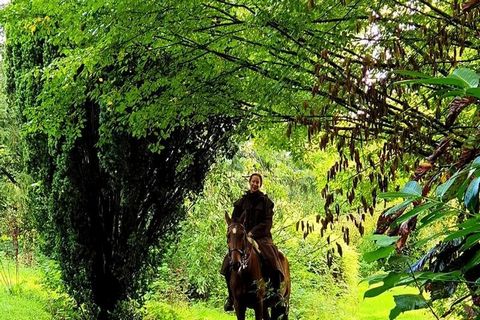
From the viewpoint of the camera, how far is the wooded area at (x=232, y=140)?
125cm

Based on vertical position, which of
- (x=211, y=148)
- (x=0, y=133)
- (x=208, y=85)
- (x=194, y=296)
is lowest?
(x=194, y=296)

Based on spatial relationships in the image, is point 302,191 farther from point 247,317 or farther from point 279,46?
point 279,46

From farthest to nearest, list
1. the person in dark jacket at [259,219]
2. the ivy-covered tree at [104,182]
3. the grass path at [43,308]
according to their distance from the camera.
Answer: the grass path at [43,308], the ivy-covered tree at [104,182], the person in dark jacket at [259,219]

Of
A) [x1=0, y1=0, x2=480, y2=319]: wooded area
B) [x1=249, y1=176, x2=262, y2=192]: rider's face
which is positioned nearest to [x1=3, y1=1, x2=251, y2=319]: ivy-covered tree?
[x1=0, y1=0, x2=480, y2=319]: wooded area

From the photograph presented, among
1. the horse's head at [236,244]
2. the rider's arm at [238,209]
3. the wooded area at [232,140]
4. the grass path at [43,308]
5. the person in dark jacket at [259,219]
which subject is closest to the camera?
the wooded area at [232,140]

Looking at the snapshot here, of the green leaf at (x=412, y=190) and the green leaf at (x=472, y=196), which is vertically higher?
the green leaf at (x=472, y=196)

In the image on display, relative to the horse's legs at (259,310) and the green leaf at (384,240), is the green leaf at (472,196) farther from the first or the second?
the horse's legs at (259,310)

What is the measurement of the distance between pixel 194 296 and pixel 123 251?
576cm

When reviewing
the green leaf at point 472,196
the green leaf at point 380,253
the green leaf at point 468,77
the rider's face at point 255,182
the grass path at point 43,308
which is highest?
the green leaf at point 468,77

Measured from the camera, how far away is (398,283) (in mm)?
892

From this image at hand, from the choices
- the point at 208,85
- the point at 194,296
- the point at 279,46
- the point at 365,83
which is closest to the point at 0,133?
the point at 194,296

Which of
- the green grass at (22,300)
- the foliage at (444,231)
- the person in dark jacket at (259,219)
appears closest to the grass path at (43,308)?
the green grass at (22,300)

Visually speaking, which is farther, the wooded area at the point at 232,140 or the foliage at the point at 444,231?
the wooded area at the point at 232,140

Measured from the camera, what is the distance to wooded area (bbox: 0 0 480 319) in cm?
125
